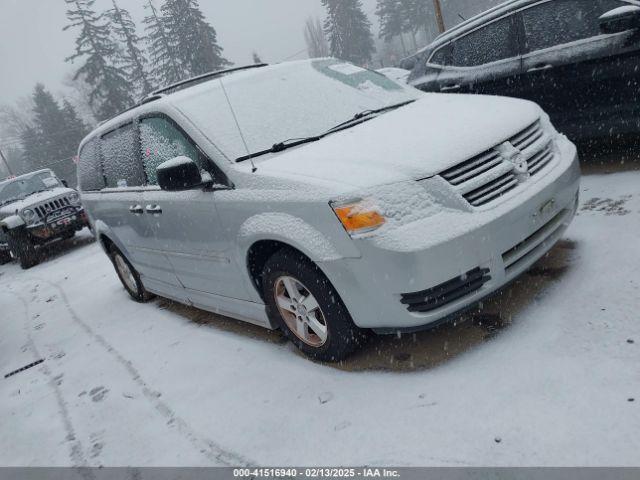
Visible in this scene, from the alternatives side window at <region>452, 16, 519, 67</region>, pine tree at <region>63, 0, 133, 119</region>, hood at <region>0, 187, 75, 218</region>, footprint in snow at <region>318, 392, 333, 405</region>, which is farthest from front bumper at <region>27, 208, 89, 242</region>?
pine tree at <region>63, 0, 133, 119</region>

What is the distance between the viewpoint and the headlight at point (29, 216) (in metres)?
10.7

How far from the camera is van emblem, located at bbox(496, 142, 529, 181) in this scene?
278 centimetres

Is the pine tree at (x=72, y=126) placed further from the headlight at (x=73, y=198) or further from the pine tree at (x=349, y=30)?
the headlight at (x=73, y=198)

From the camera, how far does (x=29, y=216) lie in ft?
35.3

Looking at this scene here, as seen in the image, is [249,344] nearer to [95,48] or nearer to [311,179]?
[311,179]

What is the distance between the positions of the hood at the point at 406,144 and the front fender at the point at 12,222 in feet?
32.0

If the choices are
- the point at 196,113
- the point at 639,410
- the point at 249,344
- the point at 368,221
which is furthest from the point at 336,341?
the point at 196,113

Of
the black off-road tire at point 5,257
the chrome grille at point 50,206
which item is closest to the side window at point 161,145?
the chrome grille at point 50,206

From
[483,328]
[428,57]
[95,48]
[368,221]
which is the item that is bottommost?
[483,328]

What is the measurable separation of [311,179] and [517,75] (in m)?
3.49

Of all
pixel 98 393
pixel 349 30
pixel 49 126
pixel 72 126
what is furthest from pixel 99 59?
pixel 98 393

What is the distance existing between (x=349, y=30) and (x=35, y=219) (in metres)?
45.9

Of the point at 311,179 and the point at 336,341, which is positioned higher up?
the point at 311,179

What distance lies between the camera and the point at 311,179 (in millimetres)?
2678
